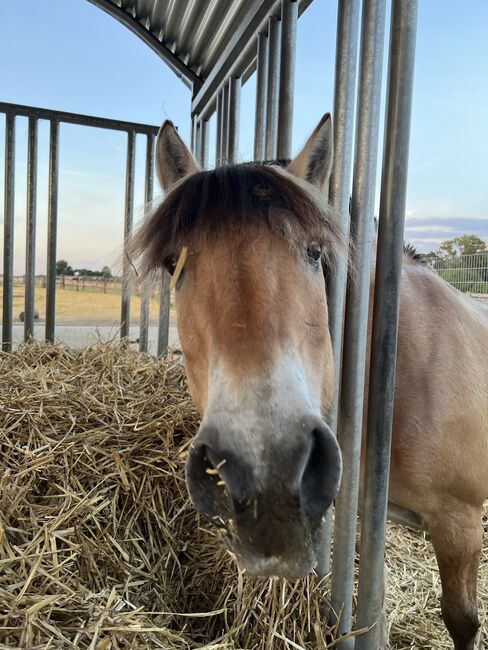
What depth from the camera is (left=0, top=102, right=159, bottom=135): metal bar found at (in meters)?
4.43

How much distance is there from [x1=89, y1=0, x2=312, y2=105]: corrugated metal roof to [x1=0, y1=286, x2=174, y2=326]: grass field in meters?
2.37

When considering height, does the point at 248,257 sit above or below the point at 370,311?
above

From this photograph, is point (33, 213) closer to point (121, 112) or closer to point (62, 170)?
point (62, 170)

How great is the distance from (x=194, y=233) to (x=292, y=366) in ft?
1.78

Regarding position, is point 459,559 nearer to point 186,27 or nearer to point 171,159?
point 171,159

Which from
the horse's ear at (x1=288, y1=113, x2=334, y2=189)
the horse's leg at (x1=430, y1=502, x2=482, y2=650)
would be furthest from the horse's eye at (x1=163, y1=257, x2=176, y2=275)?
the horse's leg at (x1=430, y1=502, x2=482, y2=650)

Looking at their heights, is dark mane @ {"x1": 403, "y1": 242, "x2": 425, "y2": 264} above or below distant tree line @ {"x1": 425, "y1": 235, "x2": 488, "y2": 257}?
below

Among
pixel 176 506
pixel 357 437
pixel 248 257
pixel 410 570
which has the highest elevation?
pixel 248 257

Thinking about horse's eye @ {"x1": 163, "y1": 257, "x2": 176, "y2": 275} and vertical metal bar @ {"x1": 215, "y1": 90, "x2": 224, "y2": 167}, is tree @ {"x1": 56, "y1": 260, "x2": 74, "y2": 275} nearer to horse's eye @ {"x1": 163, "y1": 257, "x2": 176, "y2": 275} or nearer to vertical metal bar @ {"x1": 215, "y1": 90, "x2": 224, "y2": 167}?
vertical metal bar @ {"x1": 215, "y1": 90, "x2": 224, "y2": 167}

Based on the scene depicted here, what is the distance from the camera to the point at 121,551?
5.53ft

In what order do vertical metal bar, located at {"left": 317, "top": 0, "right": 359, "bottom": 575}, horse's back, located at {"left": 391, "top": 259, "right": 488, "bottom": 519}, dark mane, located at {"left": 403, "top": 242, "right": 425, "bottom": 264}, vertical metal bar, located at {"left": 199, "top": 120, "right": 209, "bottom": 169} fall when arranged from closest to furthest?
1. vertical metal bar, located at {"left": 317, "top": 0, "right": 359, "bottom": 575}
2. horse's back, located at {"left": 391, "top": 259, "right": 488, "bottom": 519}
3. dark mane, located at {"left": 403, "top": 242, "right": 425, "bottom": 264}
4. vertical metal bar, located at {"left": 199, "top": 120, "right": 209, "bottom": 169}

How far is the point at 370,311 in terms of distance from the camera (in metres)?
2.01

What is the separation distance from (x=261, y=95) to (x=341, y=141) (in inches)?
48.3

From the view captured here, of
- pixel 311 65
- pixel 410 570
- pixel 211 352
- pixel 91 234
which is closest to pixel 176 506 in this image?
pixel 211 352
